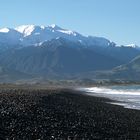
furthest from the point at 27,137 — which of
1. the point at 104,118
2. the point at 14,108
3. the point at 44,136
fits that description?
the point at 104,118

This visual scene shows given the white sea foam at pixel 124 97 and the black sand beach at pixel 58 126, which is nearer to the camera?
the black sand beach at pixel 58 126

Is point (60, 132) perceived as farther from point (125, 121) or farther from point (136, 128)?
point (125, 121)

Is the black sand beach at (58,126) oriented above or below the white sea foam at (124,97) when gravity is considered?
below

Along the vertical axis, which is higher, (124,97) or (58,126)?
(124,97)

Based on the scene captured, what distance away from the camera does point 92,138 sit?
2903cm

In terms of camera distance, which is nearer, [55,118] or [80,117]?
[55,118]

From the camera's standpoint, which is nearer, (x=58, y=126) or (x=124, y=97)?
(x=58, y=126)

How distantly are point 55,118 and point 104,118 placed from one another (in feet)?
20.3

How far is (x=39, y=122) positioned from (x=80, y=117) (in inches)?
257

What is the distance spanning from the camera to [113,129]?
3356cm

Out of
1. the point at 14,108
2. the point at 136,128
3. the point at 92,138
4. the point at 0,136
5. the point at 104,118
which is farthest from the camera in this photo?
the point at 104,118

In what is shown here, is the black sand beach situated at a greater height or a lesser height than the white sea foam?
lesser

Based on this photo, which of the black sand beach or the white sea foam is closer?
the black sand beach

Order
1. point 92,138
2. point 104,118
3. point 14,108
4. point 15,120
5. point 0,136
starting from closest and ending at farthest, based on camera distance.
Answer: point 0,136 → point 92,138 → point 15,120 → point 14,108 → point 104,118
